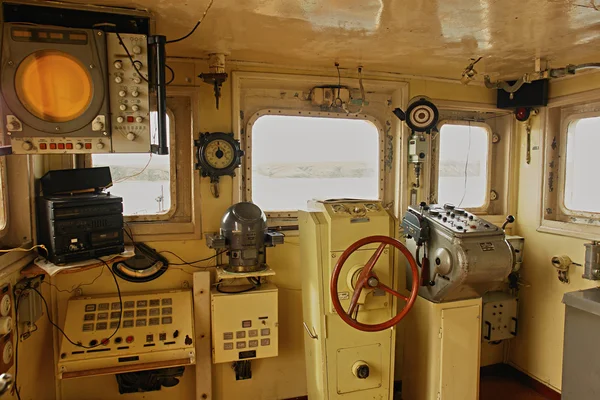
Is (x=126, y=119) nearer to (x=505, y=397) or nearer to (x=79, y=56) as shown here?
(x=79, y=56)

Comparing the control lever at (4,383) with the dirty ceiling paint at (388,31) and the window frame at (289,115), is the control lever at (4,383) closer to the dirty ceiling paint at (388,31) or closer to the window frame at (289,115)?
the dirty ceiling paint at (388,31)

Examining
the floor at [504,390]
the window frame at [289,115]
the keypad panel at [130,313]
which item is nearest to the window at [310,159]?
the window frame at [289,115]

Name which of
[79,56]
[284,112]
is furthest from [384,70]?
[79,56]

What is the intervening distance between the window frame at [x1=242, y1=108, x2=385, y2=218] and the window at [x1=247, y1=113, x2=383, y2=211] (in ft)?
0.06

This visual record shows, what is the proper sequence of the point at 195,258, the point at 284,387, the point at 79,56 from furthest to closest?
1. the point at 284,387
2. the point at 195,258
3. the point at 79,56

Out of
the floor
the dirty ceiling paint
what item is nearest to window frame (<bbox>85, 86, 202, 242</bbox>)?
the dirty ceiling paint

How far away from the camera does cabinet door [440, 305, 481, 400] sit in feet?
7.07

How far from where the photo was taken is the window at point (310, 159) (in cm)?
273

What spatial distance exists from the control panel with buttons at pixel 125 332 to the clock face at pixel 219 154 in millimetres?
855

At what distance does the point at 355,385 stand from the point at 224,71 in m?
1.91

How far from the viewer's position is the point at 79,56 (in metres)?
1.59

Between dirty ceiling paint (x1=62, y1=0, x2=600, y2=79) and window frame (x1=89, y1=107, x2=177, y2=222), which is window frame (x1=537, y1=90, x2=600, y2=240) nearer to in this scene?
dirty ceiling paint (x1=62, y1=0, x2=600, y2=79)

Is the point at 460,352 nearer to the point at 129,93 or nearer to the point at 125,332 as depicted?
the point at 125,332

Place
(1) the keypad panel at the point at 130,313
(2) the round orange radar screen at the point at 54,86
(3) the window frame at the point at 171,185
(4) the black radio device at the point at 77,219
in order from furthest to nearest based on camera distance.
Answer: (3) the window frame at the point at 171,185 → (1) the keypad panel at the point at 130,313 → (4) the black radio device at the point at 77,219 → (2) the round orange radar screen at the point at 54,86
